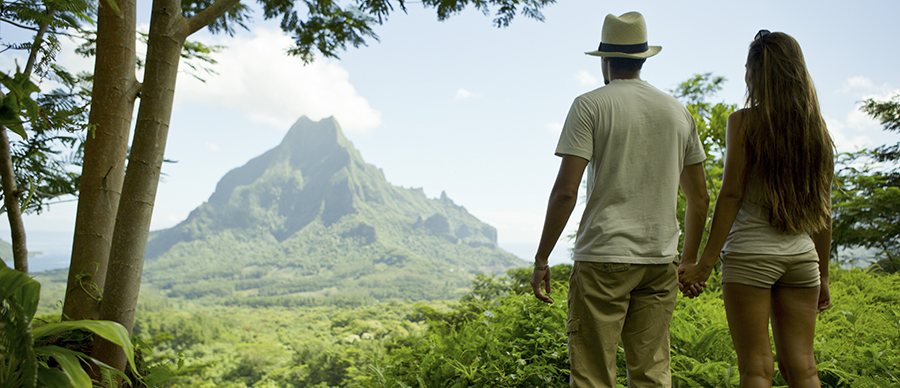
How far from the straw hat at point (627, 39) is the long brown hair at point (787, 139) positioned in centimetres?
36

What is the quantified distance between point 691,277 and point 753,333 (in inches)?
9.4

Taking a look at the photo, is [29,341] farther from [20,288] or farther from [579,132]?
[579,132]

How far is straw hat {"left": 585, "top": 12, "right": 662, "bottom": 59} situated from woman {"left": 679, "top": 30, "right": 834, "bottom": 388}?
1.24ft

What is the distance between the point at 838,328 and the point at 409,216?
128 meters

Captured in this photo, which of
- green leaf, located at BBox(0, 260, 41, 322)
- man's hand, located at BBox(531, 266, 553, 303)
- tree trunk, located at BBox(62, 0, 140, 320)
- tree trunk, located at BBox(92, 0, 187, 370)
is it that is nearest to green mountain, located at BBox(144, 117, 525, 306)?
tree trunk, located at BBox(62, 0, 140, 320)

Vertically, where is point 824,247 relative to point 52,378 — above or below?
above

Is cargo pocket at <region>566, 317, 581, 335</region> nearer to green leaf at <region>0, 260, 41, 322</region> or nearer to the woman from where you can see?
the woman

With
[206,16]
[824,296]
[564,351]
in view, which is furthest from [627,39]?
[206,16]

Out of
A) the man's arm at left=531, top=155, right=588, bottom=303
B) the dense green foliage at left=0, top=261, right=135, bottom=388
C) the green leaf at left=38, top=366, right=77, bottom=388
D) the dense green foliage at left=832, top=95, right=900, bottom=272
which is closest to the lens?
the dense green foliage at left=0, top=261, right=135, bottom=388

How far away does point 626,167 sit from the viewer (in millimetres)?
1436

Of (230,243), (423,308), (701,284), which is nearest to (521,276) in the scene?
(423,308)

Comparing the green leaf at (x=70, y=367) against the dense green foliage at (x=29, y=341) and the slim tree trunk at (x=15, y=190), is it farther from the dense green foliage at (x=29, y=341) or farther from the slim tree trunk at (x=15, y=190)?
the slim tree trunk at (x=15, y=190)

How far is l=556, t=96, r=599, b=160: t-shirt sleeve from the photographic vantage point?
1408mm

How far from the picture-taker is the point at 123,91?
1929 mm
